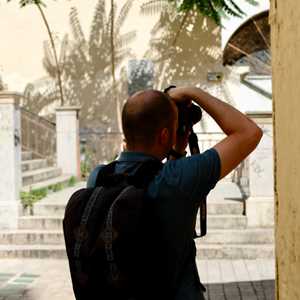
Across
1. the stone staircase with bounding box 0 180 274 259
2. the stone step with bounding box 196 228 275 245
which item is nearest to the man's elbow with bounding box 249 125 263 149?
the stone staircase with bounding box 0 180 274 259

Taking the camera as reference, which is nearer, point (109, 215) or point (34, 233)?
point (109, 215)

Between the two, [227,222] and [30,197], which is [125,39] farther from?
[227,222]

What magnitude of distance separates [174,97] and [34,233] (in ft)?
23.3

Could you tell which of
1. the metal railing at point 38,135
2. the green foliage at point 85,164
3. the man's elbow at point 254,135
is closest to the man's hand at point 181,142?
the man's elbow at point 254,135

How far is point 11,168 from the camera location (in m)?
9.15

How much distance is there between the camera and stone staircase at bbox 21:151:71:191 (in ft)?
37.9

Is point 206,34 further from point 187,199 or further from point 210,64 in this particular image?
point 187,199

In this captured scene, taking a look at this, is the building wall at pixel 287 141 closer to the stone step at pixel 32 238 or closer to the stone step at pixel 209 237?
the stone step at pixel 209 237

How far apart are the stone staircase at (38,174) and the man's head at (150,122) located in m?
8.77

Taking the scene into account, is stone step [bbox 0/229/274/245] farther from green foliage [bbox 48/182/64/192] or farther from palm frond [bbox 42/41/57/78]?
palm frond [bbox 42/41/57/78]

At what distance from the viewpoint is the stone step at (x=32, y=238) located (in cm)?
874

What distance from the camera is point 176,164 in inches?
75.1

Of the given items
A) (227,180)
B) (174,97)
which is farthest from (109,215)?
(227,180)

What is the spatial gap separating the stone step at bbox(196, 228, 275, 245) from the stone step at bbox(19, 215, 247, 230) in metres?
0.23
